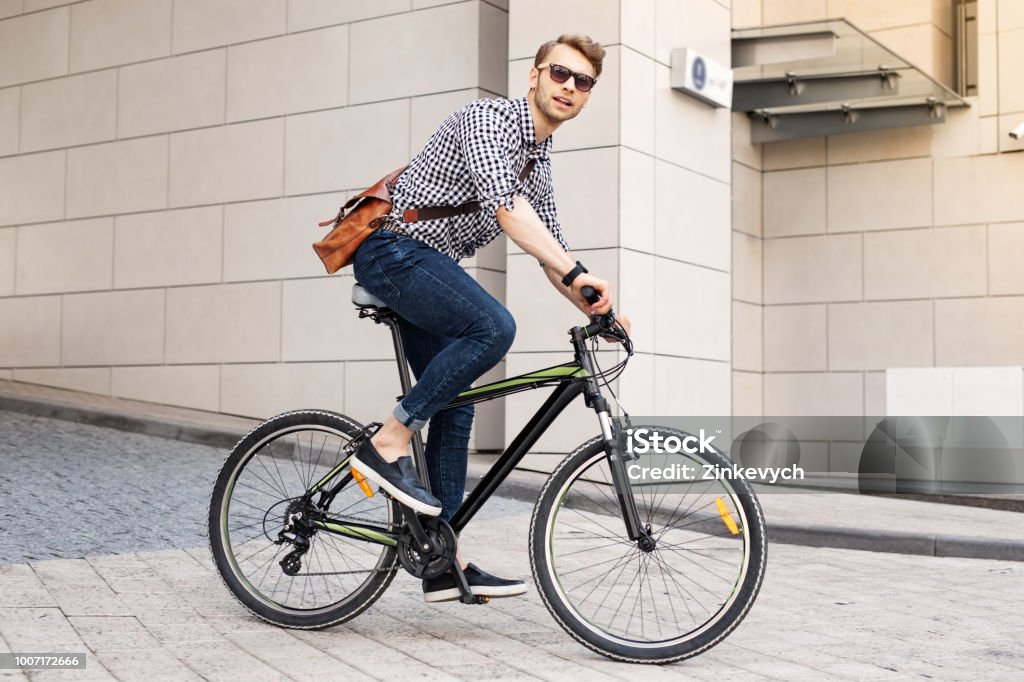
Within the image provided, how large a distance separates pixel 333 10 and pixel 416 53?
1.02 meters

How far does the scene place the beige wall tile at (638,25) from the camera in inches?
367

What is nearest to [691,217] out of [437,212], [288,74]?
[288,74]

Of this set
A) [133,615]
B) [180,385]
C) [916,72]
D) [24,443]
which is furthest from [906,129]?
[133,615]

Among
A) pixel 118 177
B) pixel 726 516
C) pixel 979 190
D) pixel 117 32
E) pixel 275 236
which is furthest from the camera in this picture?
pixel 117 32

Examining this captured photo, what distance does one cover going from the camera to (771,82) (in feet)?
37.4

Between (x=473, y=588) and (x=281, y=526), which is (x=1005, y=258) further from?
(x=281, y=526)

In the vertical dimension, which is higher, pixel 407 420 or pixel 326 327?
pixel 326 327

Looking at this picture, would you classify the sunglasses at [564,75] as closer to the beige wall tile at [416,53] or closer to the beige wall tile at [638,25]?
the beige wall tile at [638,25]

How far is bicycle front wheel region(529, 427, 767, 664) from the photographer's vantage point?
12.3 feet

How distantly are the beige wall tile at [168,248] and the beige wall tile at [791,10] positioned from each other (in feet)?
19.0

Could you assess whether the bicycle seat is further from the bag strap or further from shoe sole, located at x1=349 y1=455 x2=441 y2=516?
shoe sole, located at x1=349 y1=455 x2=441 y2=516

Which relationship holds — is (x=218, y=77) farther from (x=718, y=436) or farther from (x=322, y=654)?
(x=322, y=654)

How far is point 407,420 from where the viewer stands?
402 cm

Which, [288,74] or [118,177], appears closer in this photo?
[288,74]
